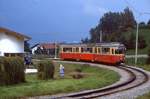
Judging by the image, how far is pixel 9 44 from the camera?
6031cm

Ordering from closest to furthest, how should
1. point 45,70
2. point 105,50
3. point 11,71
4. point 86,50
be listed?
point 11,71 → point 45,70 → point 105,50 → point 86,50

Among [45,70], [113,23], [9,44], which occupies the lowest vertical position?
[45,70]

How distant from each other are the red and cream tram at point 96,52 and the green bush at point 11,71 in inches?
1022

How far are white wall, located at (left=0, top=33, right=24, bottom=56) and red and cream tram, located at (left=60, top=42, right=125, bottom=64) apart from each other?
10.0 meters

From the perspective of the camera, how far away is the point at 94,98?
26359 mm

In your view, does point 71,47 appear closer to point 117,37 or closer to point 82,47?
point 82,47

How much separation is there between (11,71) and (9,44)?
85.7 feet

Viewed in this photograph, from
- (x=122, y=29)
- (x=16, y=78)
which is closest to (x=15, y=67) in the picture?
(x=16, y=78)

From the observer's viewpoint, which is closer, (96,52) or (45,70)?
(45,70)

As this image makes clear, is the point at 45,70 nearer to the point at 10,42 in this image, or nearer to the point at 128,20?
the point at 10,42

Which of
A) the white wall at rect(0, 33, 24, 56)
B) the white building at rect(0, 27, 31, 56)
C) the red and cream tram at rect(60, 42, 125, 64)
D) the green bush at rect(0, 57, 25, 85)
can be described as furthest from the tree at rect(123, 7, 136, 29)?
the green bush at rect(0, 57, 25, 85)

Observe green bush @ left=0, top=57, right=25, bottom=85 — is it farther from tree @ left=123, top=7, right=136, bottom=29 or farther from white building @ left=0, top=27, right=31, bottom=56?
tree @ left=123, top=7, right=136, bottom=29

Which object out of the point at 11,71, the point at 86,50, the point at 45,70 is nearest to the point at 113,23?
the point at 86,50

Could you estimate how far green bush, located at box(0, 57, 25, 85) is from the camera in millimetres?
33594
